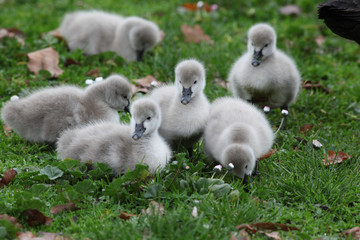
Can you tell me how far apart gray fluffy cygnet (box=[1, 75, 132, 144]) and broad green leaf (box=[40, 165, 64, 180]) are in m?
0.81

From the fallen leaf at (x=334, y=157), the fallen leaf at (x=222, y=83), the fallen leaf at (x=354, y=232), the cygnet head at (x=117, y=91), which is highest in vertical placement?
the cygnet head at (x=117, y=91)

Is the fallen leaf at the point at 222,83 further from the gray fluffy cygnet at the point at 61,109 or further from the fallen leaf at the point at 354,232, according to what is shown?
the fallen leaf at the point at 354,232

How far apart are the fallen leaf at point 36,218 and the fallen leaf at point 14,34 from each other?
4.14 meters

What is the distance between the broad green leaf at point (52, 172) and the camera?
428 centimetres

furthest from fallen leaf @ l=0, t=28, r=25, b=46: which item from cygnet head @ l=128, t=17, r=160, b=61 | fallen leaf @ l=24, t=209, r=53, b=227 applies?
fallen leaf @ l=24, t=209, r=53, b=227

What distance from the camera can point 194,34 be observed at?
322 inches

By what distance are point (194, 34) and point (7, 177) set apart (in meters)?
4.54

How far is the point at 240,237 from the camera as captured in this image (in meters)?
3.63

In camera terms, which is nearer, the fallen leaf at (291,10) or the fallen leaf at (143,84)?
the fallen leaf at (143,84)

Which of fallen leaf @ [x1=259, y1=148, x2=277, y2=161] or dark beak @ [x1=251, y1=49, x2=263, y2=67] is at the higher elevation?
dark beak @ [x1=251, y1=49, x2=263, y2=67]

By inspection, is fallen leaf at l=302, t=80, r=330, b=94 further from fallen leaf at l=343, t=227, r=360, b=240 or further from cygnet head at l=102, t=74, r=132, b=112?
fallen leaf at l=343, t=227, r=360, b=240

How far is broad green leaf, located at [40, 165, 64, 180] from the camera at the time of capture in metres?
4.28

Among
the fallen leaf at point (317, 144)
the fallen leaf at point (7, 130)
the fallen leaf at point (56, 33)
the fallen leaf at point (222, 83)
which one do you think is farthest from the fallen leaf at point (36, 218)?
the fallen leaf at point (56, 33)

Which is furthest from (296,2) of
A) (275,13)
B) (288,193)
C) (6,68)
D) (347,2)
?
(288,193)
